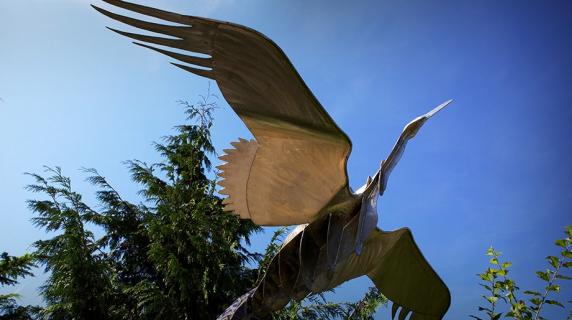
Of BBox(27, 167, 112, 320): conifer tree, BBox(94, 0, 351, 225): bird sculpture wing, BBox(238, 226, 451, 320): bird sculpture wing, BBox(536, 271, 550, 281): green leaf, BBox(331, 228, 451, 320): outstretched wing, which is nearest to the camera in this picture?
BBox(94, 0, 351, 225): bird sculpture wing

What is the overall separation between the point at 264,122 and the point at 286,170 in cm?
36

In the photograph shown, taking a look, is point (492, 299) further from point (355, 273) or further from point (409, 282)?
point (355, 273)

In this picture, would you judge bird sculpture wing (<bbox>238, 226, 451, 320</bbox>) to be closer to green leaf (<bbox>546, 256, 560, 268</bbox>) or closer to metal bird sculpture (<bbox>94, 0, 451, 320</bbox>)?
metal bird sculpture (<bbox>94, 0, 451, 320</bbox>)

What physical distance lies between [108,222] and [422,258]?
16.5 ft

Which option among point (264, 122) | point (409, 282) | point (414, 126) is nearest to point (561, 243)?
point (409, 282)

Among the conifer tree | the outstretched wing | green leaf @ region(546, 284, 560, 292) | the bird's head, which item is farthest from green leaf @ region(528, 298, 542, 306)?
the conifer tree

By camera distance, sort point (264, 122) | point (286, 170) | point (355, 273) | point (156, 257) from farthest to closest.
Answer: point (156, 257) < point (355, 273) < point (286, 170) < point (264, 122)

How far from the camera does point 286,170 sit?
7.84 ft

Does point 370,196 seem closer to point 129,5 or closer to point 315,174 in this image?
point 315,174

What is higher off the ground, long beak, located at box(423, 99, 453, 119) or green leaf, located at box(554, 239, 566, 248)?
long beak, located at box(423, 99, 453, 119)

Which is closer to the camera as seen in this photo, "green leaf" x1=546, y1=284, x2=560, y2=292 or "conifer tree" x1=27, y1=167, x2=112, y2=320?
"green leaf" x1=546, y1=284, x2=560, y2=292

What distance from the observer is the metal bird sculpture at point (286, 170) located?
191 centimetres

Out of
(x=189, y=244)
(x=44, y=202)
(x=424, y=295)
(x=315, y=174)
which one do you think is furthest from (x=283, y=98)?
(x=44, y=202)

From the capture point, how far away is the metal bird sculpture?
191cm
